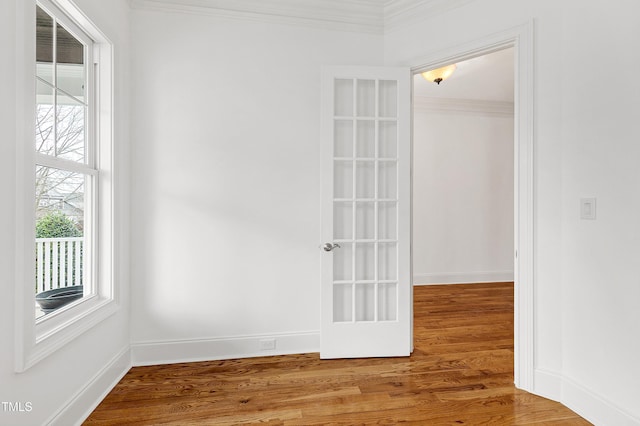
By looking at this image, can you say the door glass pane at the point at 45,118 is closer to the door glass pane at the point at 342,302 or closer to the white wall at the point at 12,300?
the white wall at the point at 12,300

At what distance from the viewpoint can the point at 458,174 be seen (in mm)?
5312

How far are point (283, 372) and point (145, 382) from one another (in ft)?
3.00

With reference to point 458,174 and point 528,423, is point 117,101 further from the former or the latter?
point 458,174

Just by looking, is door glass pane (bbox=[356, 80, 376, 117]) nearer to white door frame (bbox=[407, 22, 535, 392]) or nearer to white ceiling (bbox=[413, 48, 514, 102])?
white door frame (bbox=[407, 22, 535, 392])

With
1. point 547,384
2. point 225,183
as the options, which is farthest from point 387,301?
point 225,183

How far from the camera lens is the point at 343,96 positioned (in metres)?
2.71

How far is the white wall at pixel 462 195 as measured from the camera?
5.22m

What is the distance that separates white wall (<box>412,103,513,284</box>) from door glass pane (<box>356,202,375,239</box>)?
2623mm

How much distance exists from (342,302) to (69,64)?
2393 millimetres

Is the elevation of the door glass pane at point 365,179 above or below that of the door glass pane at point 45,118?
below


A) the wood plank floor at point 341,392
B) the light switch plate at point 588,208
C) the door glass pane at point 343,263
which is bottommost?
the wood plank floor at point 341,392

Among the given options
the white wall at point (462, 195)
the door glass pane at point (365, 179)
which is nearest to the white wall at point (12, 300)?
the door glass pane at point (365, 179)

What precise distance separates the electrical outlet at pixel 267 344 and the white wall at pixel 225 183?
0.04 m

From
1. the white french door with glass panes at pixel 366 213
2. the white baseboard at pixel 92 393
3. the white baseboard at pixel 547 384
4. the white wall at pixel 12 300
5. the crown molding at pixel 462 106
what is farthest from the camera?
the crown molding at pixel 462 106
